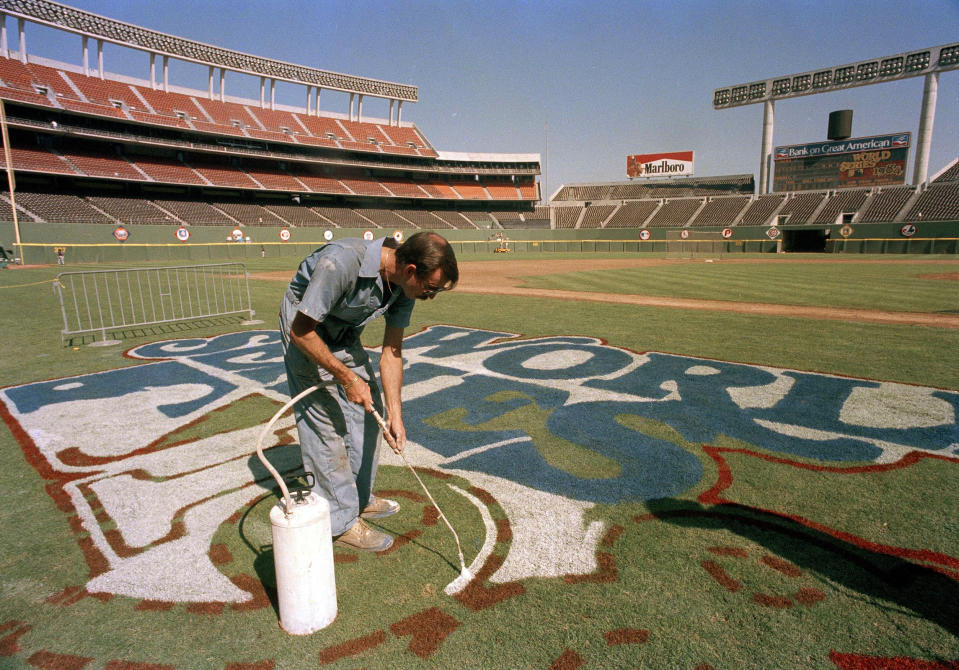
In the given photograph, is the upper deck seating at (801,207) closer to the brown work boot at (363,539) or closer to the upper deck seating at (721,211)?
the upper deck seating at (721,211)

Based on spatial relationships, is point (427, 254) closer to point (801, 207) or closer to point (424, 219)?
point (424, 219)

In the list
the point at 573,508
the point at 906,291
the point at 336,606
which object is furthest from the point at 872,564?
the point at 906,291

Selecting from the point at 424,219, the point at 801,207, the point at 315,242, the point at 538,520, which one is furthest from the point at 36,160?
the point at 801,207

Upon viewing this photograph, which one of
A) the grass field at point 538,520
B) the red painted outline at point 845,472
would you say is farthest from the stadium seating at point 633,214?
the red painted outline at point 845,472

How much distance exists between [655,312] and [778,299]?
186 inches

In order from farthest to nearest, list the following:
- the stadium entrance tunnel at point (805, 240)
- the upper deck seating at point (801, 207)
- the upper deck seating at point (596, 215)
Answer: the upper deck seating at point (596, 215) < the upper deck seating at point (801, 207) < the stadium entrance tunnel at point (805, 240)

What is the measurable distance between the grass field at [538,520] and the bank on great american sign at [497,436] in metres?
0.03

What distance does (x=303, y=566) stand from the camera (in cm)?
242

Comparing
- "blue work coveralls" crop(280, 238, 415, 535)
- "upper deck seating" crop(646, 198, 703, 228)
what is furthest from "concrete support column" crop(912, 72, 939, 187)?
"blue work coveralls" crop(280, 238, 415, 535)

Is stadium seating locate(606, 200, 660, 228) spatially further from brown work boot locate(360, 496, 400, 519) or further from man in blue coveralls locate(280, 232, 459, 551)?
man in blue coveralls locate(280, 232, 459, 551)

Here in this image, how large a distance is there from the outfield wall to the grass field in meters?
33.3

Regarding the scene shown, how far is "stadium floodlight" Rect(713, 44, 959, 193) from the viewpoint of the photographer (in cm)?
4438

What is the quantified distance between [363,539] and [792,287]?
1807 cm

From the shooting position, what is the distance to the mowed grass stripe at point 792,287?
13.4 meters
